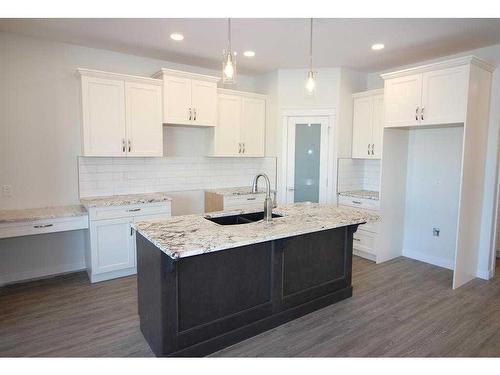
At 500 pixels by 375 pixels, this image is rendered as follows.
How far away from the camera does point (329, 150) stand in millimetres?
5105

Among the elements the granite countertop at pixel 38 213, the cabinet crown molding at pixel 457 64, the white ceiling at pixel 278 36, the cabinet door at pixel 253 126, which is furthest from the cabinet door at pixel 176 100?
the cabinet crown molding at pixel 457 64

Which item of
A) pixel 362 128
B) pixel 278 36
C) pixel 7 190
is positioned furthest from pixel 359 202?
pixel 7 190

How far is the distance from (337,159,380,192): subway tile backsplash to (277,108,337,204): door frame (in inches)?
4.4

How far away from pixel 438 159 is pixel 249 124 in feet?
9.00

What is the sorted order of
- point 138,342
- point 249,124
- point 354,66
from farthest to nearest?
point 249,124 < point 354,66 < point 138,342

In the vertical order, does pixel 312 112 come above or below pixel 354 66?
below

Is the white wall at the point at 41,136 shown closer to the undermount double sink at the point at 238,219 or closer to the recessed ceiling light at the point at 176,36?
the recessed ceiling light at the point at 176,36

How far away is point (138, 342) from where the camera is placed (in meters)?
2.67

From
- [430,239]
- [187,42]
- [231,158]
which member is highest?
[187,42]

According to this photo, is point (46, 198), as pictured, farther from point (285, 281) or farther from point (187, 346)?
point (285, 281)

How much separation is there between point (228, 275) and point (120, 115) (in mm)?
2557

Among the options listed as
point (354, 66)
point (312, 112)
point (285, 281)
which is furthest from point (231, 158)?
point (285, 281)

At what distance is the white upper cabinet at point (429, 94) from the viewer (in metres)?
3.65

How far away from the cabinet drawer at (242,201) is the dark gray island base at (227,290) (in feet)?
6.36
